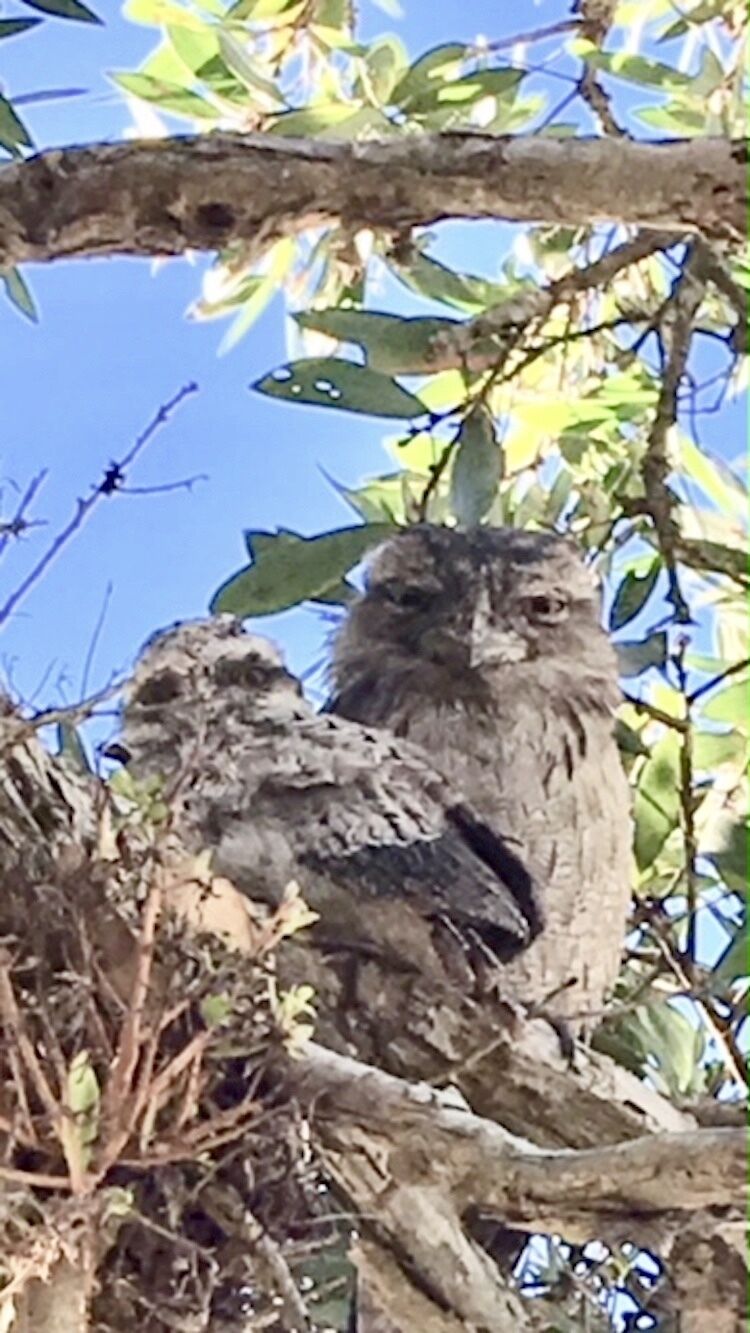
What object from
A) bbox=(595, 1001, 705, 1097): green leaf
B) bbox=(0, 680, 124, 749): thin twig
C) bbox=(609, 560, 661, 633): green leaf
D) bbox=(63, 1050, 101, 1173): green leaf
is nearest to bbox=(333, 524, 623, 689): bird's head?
bbox=(609, 560, 661, 633): green leaf

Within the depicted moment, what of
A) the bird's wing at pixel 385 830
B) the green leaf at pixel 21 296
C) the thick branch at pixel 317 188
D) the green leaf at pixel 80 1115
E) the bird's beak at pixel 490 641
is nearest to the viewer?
the green leaf at pixel 80 1115

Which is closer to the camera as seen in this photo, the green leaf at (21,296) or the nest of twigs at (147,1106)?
the nest of twigs at (147,1106)

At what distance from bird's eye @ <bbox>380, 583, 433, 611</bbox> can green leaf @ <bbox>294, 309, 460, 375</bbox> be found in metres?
0.23

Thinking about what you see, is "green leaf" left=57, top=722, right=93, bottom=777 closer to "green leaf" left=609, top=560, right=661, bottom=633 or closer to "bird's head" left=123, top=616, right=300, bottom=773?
"bird's head" left=123, top=616, right=300, bottom=773

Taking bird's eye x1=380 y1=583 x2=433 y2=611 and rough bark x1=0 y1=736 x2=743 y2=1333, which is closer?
rough bark x1=0 y1=736 x2=743 y2=1333

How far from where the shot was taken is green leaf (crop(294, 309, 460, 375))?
176 centimetres

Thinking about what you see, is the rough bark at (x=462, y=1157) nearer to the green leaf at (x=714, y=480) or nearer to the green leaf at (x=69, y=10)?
the green leaf at (x=69, y=10)

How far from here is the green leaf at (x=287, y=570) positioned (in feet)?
6.04

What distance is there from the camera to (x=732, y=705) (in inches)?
76.4

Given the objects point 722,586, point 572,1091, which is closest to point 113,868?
point 572,1091

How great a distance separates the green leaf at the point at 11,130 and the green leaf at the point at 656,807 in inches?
29.3

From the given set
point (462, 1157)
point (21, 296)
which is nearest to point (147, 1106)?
point (462, 1157)

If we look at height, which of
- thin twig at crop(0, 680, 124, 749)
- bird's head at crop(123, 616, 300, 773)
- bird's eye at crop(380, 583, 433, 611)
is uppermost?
bird's eye at crop(380, 583, 433, 611)

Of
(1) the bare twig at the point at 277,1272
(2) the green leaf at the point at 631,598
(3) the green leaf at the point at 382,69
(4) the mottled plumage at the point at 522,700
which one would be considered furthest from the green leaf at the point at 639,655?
(1) the bare twig at the point at 277,1272
